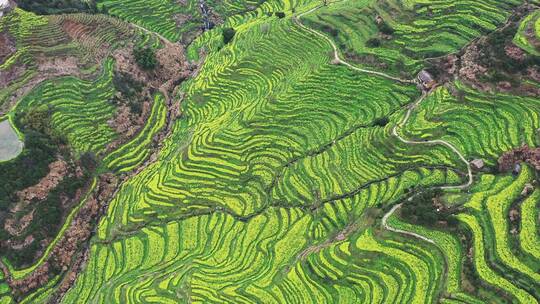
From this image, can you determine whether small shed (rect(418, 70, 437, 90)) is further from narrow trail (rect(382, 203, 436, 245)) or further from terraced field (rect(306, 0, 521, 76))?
narrow trail (rect(382, 203, 436, 245))

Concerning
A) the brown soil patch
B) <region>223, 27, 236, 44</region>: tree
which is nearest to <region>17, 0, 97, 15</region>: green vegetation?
<region>223, 27, 236, 44</region>: tree

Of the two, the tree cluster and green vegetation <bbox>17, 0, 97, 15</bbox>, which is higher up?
the tree cluster

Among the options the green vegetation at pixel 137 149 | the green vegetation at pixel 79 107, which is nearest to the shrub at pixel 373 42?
the green vegetation at pixel 137 149

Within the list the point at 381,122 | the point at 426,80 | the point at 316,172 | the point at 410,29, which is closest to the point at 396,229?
the point at 316,172

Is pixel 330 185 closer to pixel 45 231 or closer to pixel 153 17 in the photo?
pixel 45 231

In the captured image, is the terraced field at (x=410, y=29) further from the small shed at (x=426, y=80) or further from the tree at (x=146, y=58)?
the tree at (x=146, y=58)

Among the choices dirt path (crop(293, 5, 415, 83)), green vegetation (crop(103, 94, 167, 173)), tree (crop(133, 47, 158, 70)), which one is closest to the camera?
green vegetation (crop(103, 94, 167, 173))

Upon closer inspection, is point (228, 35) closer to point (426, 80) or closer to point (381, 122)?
point (381, 122)
